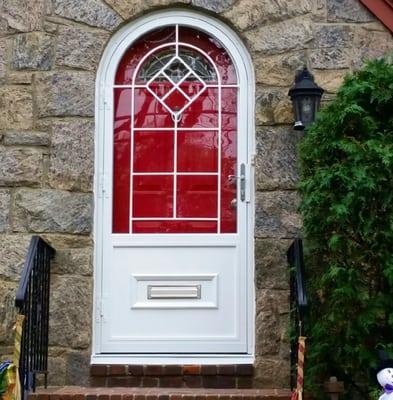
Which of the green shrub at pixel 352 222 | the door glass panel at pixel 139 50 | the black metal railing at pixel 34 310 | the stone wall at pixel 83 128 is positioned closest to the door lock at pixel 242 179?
the stone wall at pixel 83 128

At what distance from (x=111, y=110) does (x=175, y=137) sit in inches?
19.2

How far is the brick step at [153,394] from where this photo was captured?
18.2 ft

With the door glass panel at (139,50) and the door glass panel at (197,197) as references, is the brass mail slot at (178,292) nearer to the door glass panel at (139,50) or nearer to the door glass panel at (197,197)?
the door glass panel at (197,197)

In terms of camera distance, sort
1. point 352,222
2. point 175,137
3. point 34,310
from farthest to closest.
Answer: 1. point 175,137
2. point 34,310
3. point 352,222

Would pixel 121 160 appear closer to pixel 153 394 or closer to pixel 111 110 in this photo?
pixel 111 110

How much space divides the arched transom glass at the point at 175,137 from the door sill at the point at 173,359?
0.86 metres

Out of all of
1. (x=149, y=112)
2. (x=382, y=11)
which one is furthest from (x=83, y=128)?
(x=382, y=11)

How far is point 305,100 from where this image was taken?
238 inches

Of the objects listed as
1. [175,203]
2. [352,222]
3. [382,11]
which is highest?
[382,11]

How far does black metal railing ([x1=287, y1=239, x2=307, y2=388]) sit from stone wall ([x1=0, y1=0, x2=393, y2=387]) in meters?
0.28

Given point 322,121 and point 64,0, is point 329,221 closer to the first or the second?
point 322,121

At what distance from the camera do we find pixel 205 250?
6.28 metres

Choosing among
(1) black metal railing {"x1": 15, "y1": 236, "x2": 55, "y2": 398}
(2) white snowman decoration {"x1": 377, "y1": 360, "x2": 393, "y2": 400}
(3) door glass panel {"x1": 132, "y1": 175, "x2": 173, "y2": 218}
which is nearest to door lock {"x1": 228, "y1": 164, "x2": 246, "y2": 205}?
(3) door glass panel {"x1": 132, "y1": 175, "x2": 173, "y2": 218}

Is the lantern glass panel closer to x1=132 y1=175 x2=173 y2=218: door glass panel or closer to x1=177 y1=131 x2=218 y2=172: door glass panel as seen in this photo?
x1=177 y1=131 x2=218 y2=172: door glass panel
